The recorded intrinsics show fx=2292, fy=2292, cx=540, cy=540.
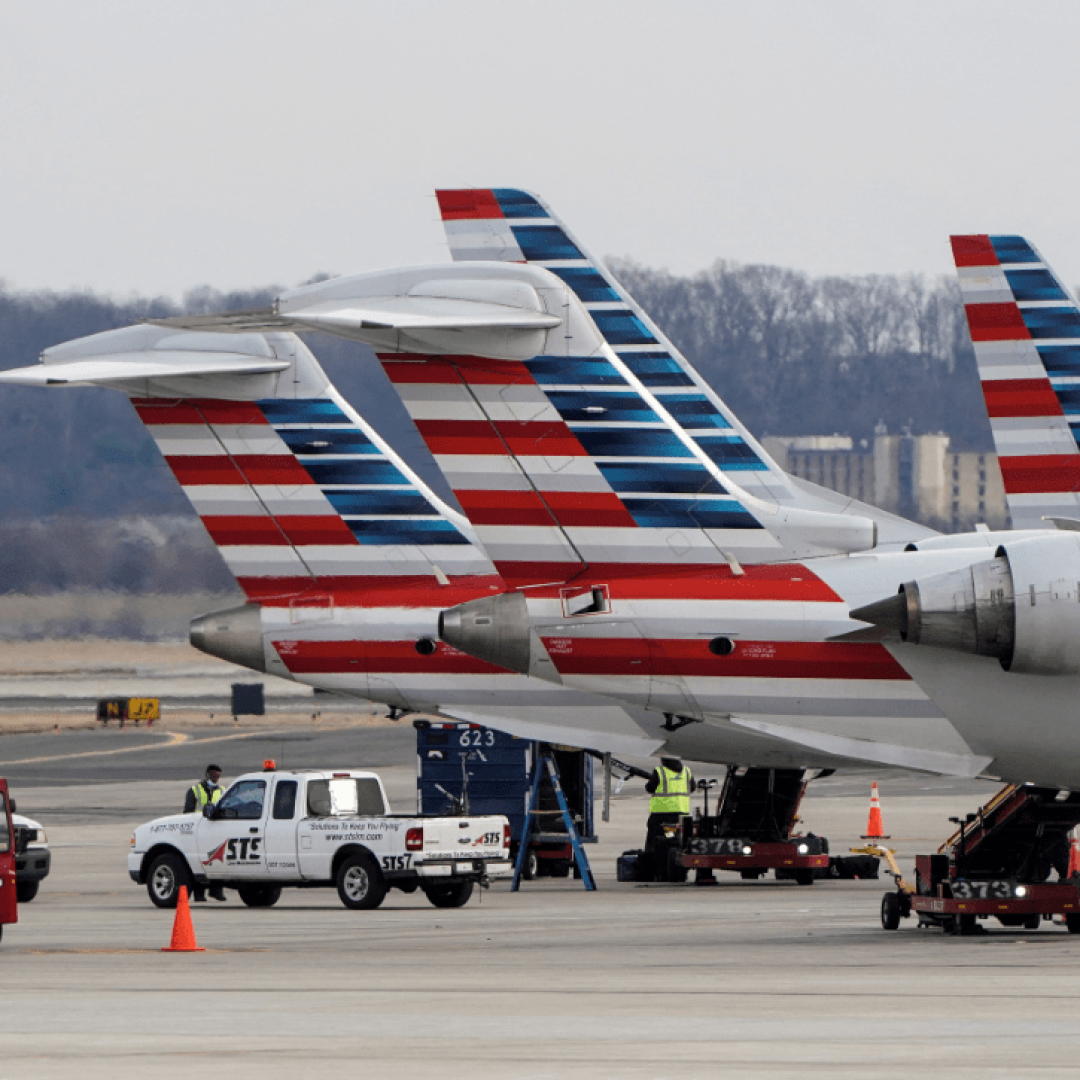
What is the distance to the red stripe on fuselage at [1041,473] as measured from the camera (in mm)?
32656

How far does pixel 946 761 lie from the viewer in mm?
26594

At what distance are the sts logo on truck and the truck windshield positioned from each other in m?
0.97

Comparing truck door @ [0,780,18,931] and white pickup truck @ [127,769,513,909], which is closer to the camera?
truck door @ [0,780,18,931]

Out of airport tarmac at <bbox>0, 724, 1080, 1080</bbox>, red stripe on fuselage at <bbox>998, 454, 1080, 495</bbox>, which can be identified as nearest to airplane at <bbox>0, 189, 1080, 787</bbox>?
airport tarmac at <bbox>0, 724, 1080, 1080</bbox>

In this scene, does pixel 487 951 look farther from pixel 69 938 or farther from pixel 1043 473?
pixel 1043 473

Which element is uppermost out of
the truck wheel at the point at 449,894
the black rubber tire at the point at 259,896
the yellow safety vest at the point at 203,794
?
the yellow safety vest at the point at 203,794

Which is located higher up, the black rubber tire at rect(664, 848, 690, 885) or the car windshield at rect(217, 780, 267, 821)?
the car windshield at rect(217, 780, 267, 821)

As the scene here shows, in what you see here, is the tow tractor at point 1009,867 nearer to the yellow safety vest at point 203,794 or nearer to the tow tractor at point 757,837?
the tow tractor at point 757,837

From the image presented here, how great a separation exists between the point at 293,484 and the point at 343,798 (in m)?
6.63

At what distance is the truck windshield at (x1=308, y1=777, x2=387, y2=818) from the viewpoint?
110ft

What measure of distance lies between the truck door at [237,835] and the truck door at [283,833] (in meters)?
0.12

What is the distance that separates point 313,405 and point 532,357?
11565mm

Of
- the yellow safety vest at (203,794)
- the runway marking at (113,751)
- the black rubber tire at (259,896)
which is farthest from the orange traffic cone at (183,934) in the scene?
the runway marking at (113,751)

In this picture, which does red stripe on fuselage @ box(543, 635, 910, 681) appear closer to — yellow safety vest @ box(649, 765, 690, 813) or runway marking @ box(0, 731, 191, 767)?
yellow safety vest @ box(649, 765, 690, 813)
